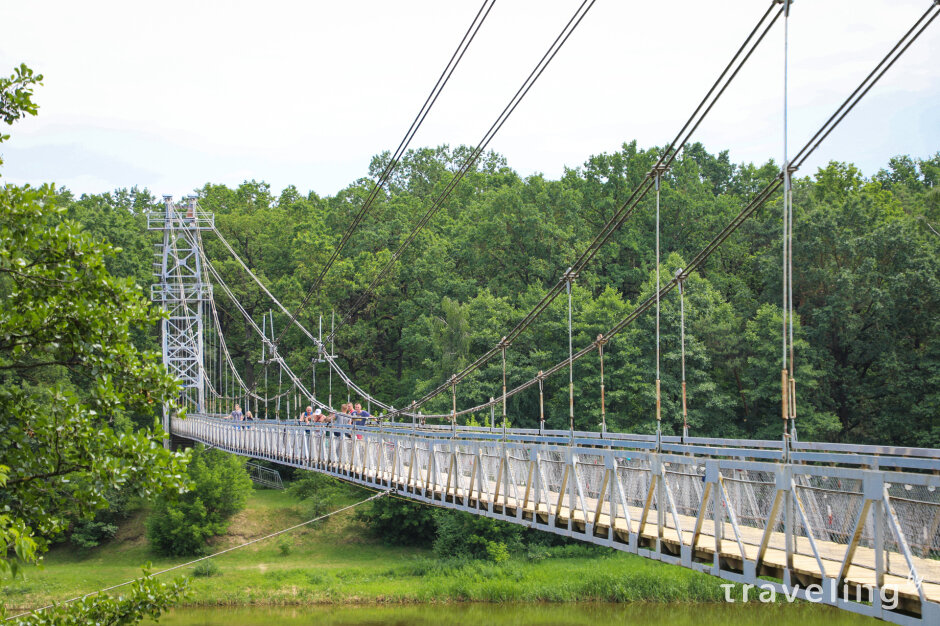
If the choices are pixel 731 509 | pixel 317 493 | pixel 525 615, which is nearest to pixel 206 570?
pixel 317 493

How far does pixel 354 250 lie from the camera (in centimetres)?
4612

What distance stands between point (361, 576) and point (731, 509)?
63.7 feet

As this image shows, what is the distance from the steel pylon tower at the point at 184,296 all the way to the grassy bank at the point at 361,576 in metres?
12.9

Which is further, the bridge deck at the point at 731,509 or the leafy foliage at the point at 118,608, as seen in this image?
the leafy foliage at the point at 118,608

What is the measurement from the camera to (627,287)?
41.2m

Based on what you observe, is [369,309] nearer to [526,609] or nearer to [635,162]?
[635,162]

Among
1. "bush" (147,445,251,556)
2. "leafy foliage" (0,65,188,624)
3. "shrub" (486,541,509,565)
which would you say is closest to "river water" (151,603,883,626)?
"shrub" (486,541,509,565)

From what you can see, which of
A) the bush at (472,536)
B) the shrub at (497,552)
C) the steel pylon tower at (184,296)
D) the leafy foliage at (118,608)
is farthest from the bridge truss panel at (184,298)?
the leafy foliage at (118,608)

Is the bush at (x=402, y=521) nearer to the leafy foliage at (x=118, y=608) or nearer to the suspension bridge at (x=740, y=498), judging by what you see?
the suspension bridge at (x=740, y=498)

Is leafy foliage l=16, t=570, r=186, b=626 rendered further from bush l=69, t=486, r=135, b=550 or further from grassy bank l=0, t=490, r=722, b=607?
bush l=69, t=486, r=135, b=550

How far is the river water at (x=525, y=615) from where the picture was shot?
67.1 ft

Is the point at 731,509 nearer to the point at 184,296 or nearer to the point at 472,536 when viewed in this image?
the point at 472,536

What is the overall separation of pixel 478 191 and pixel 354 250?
38.9 ft

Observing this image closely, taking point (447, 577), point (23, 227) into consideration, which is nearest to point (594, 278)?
point (447, 577)
